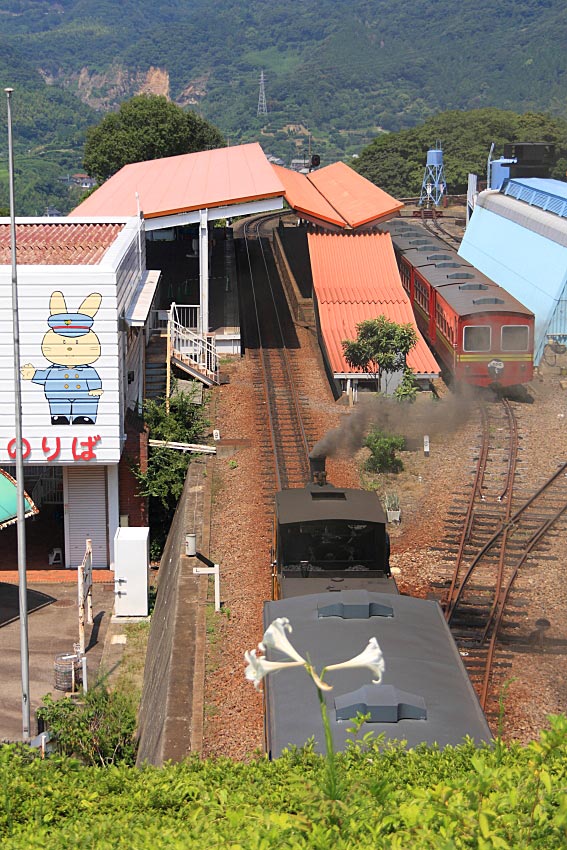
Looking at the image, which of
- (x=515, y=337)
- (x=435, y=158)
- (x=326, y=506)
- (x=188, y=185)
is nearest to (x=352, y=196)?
(x=188, y=185)

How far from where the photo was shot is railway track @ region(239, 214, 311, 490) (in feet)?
83.2

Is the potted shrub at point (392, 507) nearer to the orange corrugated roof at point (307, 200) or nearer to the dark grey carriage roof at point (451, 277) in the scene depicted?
the dark grey carriage roof at point (451, 277)

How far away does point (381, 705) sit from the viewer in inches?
392

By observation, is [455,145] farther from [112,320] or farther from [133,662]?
[133,662]

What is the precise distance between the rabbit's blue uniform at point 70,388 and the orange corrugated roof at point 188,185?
425 inches

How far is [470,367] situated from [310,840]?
2381 centimetres

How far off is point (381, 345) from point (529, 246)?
12.6m

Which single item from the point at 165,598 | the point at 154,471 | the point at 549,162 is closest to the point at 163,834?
the point at 165,598

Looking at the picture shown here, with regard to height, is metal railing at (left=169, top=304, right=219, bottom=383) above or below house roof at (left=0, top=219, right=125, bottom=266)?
below

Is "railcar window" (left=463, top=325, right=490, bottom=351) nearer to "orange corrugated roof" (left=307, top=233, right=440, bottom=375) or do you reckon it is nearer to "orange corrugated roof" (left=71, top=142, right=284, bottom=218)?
"orange corrugated roof" (left=307, top=233, right=440, bottom=375)

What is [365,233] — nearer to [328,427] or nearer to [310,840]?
[328,427]

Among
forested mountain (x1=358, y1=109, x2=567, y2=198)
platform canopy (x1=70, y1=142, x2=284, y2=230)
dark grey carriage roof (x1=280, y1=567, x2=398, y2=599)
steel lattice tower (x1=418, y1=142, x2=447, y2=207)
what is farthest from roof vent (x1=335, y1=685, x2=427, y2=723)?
forested mountain (x1=358, y1=109, x2=567, y2=198)

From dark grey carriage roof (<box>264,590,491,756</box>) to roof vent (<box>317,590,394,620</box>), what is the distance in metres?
0.02

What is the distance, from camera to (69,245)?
26.8m
